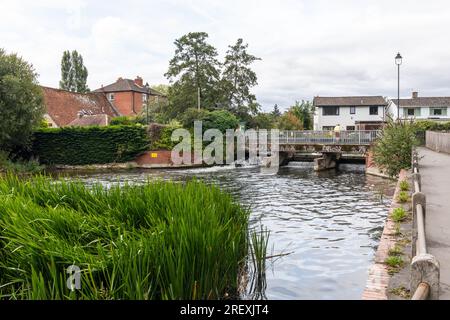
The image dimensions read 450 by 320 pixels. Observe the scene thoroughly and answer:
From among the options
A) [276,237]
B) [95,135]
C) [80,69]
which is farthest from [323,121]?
[276,237]

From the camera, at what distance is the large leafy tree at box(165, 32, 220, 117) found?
51.9 meters

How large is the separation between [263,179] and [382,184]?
25.2 ft

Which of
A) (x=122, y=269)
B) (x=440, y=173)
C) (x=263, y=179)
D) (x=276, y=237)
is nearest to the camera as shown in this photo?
(x=122, y=269)

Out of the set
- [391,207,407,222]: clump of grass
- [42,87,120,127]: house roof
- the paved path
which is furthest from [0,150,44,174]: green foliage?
[391,207,407,222]: clump of grass

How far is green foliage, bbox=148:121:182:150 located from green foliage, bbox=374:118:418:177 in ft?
79.0

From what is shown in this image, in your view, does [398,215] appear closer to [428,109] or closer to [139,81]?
[428,109]

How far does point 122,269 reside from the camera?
17.0 feet

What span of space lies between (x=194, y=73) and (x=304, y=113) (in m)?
27.9

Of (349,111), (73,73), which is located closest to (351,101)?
(349,111)

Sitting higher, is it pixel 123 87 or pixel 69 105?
pixel 123 87

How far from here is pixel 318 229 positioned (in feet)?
43.8

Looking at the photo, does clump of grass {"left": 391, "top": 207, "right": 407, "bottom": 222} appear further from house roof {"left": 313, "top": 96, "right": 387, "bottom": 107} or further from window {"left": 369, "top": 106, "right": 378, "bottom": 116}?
window {"left": 369, "top": 106, "right": 378, "bottom": 116}
